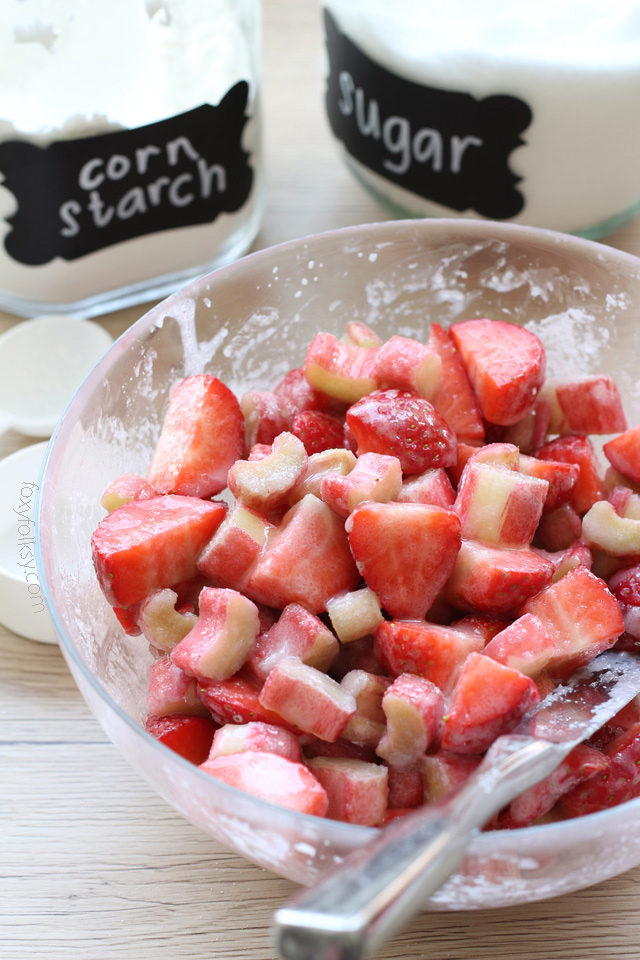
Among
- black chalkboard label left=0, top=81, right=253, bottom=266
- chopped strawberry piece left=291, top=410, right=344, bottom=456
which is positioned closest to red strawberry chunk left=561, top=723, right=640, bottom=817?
chopped strawberry piece left=291, top=410, right=344, bottom=456

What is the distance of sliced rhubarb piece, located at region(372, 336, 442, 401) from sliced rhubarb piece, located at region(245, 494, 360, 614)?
18 centimetres

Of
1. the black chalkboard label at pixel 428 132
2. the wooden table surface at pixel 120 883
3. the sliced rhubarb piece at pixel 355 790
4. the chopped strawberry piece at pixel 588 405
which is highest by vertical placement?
the black chalkboard label at pixel 428 132

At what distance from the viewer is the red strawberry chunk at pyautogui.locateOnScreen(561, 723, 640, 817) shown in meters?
0.81

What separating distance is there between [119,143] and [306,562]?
71 centimetres

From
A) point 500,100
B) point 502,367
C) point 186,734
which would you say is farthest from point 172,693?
point 500,100

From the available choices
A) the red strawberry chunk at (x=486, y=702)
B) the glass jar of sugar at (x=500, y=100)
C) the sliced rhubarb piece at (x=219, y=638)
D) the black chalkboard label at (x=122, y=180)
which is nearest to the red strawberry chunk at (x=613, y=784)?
the red strawberry chunk at (x=486, y=702)

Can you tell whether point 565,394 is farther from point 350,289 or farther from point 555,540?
point 350,289

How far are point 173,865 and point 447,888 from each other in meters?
0.34

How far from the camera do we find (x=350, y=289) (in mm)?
1234

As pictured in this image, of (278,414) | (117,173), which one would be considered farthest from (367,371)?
(117,173)

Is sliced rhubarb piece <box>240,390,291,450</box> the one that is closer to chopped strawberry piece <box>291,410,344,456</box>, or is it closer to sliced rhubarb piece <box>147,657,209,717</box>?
chopped strawberry piece <box>291,410,344,456</box>

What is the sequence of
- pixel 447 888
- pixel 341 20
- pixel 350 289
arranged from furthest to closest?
1. pixel 341 20
2. pixel 350 289
3. pixel 447 888

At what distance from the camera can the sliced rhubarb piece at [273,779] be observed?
726 mm

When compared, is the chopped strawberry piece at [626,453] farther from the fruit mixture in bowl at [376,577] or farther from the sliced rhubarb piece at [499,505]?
the sliced rhubarb piece at [499,505]
